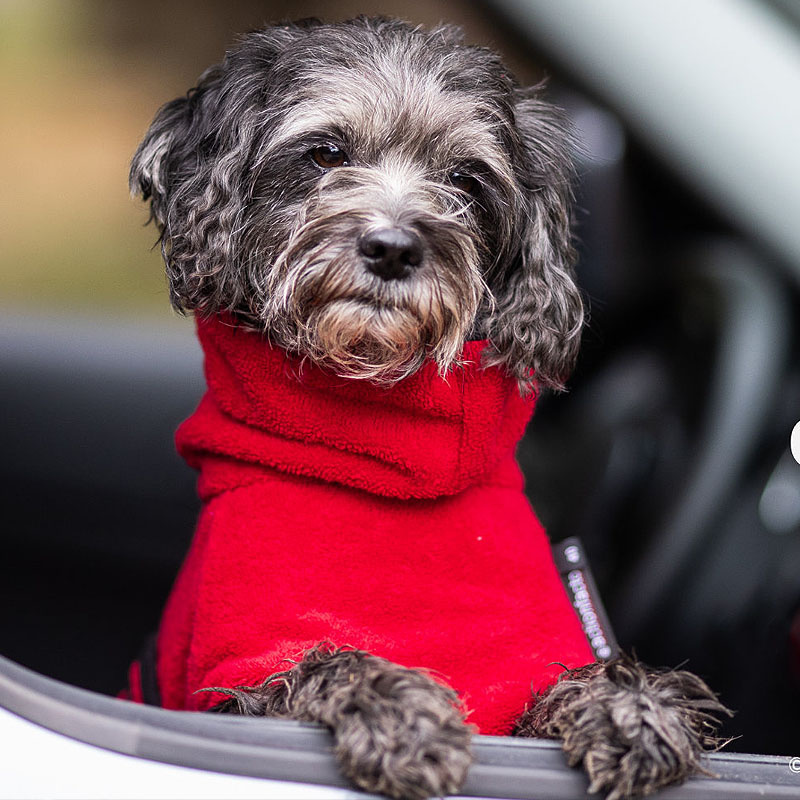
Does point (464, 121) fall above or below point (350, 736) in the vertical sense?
above

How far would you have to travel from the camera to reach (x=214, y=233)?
1.95m

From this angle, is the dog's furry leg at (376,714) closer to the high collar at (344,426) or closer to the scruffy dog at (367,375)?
the scruffy dog at (367,375)

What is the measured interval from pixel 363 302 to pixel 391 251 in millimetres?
111

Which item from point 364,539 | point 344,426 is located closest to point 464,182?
point 344,426

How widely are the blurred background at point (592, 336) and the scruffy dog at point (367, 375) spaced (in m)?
0.32

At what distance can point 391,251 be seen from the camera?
1.80 m

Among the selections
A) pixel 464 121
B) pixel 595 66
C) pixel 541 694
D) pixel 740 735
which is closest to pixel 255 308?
pixel 464 121

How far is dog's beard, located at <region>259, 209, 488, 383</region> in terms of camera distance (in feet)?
6.01

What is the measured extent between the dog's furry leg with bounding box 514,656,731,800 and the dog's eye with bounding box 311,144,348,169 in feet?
3.50

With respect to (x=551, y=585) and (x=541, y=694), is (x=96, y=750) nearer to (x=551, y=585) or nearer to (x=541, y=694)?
(x=541, y=694)

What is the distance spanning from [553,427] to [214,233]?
5.20 feet

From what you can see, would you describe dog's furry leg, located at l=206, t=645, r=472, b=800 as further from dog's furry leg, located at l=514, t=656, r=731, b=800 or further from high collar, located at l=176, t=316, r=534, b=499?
high collar, located at l=176, t=316, r=534, b=499

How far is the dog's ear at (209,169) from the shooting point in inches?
76.8

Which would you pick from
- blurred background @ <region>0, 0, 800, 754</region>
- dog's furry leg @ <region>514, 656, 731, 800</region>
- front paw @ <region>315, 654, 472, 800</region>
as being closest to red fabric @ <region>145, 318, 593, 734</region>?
dog's furry leg @ <region>514, 656, 731, 800</region>
